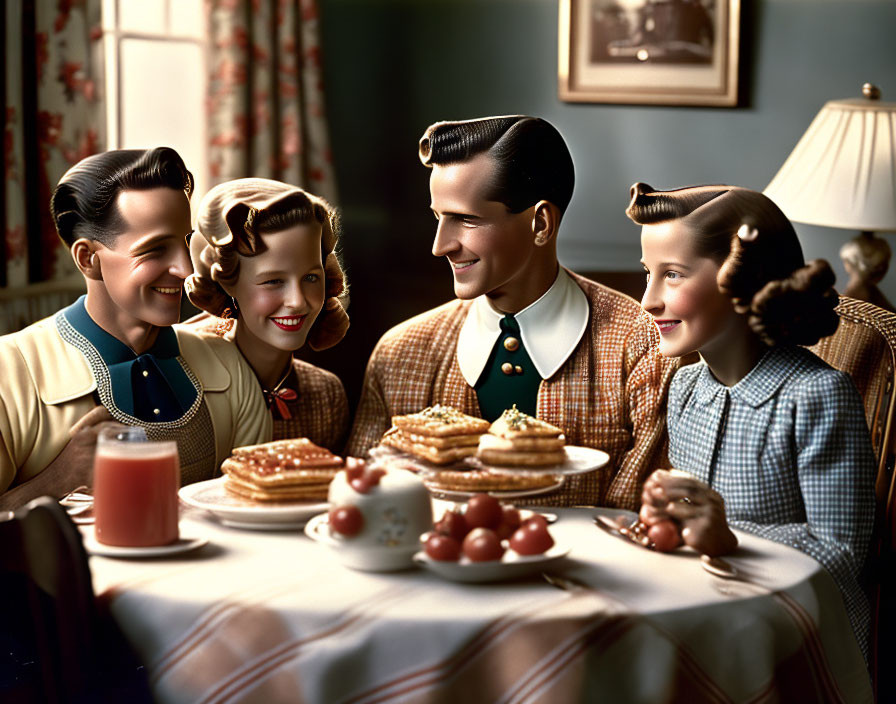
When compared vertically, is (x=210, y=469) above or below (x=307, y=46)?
below

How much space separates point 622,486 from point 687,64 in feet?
8.87

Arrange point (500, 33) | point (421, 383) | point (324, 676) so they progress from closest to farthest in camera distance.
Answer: point (324, 676), point (421, 383), point (500, 33)

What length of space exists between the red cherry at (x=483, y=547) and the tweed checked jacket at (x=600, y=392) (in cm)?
76

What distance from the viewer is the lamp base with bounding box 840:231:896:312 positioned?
12.2ft

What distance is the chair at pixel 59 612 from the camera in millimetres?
1544

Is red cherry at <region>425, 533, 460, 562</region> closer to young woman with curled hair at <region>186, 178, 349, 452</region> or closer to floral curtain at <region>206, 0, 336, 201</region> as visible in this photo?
young woman with curled hair at <region>186, 178, 349, 452</region>

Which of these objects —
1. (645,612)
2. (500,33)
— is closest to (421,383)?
Answer: (645,612)

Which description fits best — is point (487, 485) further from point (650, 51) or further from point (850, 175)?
point (650, 51)

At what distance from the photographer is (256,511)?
1827 mm

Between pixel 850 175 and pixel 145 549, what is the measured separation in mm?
2584

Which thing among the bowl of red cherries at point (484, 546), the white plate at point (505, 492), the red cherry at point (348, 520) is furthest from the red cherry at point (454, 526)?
the white plate at point (505, 492)

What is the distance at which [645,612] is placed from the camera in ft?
5.06

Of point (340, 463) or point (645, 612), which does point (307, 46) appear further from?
point (645, 612)

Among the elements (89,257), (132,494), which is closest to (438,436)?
(132,494)
